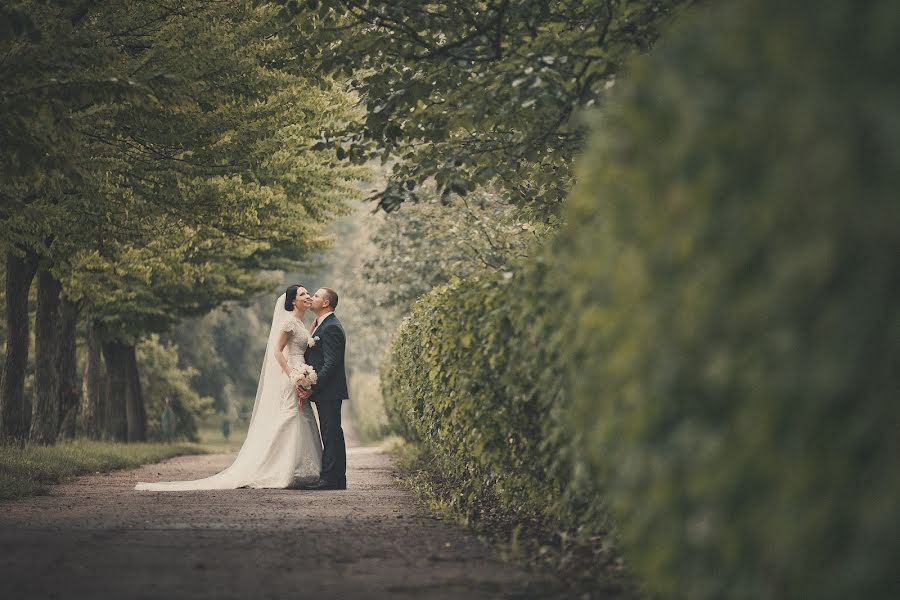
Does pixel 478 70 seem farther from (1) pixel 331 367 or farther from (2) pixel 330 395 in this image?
(2) pixel 330 395

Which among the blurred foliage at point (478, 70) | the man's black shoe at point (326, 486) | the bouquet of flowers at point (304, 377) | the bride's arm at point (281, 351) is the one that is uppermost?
the blurred foliage at point (478, 70)

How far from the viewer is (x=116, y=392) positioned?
101 feet

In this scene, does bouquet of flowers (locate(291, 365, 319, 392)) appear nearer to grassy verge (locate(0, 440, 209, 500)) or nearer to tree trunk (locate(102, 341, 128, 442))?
grassy verge (locate(0, 440, 209, 500))

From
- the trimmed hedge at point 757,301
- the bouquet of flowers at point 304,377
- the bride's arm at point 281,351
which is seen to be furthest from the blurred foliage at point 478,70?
the trimmed hedge at point 757,301

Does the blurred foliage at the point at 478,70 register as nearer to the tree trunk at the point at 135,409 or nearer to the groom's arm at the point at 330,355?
the groom's arm at the point at 330,355

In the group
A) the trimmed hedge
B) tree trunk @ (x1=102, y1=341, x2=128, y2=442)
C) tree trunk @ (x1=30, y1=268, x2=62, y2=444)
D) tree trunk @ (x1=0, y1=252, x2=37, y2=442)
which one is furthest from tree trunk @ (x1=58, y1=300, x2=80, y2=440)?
the trimmed hedge

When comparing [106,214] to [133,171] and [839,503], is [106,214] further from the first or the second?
[839,503]

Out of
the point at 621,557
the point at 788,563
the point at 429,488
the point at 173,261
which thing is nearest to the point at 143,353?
the point at 173,261

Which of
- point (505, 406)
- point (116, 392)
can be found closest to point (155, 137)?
point (505, 406)

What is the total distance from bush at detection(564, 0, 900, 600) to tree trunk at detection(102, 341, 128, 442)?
27.8 m

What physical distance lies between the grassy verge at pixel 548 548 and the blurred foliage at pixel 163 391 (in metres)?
29.6

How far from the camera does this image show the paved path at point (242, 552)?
6.45 meters

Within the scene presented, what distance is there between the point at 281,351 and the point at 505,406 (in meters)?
7.75

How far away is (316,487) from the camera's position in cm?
1512
